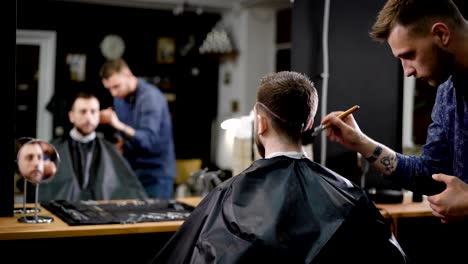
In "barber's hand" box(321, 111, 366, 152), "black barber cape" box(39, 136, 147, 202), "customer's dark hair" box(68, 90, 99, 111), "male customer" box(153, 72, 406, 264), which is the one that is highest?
"customer's dark hair" box(68, 90, 99, 111)

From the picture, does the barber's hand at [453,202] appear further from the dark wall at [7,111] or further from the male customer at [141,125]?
the male customer at [141,125]

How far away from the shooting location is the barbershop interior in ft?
8.53

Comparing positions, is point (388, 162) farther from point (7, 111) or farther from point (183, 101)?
point (183, 101)

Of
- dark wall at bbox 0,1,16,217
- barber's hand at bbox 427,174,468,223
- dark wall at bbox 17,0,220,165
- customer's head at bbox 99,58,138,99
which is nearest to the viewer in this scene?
barber's hand at bbox 427,174,468,223

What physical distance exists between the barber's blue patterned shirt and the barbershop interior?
326mm

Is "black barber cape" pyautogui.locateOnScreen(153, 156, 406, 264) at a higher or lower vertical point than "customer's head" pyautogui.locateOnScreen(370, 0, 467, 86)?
lower

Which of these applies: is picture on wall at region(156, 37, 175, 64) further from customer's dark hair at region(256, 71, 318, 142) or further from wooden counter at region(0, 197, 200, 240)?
customer's dark hair at region(256, 71, 318, 142)

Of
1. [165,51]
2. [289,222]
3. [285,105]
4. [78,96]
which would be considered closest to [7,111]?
[285,105]

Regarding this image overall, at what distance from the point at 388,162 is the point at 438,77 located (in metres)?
0.50

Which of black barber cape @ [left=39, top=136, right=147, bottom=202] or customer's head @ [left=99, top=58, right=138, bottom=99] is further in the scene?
customer's head @ [left=99, top=58, right=138, bottom=99]

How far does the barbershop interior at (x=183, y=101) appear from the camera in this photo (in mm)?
2600

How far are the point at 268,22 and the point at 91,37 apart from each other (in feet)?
7.70

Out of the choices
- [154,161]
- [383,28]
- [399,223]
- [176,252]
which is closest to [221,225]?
[176,252]

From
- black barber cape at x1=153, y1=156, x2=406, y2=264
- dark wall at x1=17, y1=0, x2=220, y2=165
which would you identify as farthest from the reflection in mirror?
dark wall at x1=17, y1=0, x2=220, y2=165
